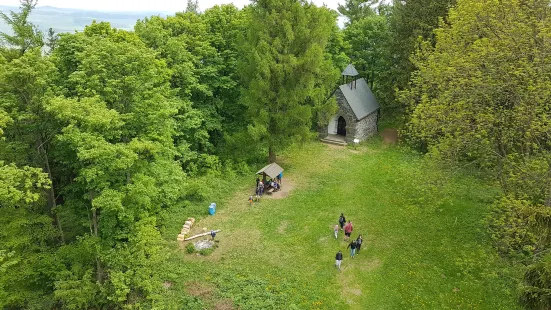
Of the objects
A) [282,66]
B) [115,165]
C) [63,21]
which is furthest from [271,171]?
[63,21]

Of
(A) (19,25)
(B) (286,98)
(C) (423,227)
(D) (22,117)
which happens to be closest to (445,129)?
(C) (423,227)

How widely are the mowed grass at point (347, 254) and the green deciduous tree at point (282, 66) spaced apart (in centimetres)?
393

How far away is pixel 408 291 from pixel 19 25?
75.3 ft

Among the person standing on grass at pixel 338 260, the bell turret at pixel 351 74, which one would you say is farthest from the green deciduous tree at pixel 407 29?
the person standing on grass at pixel 338 260

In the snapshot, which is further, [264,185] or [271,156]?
[271,156]

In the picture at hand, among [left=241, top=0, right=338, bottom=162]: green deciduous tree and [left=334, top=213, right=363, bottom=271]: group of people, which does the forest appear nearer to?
[left=241, top=0, right=338, bottom=162]: green deciduous tree

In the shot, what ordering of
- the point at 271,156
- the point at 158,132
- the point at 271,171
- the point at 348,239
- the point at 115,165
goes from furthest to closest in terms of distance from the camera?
the point at 271,156 < the point at 271,171 < the point at 158,132 < the point at 348,239 < the point at 115,165

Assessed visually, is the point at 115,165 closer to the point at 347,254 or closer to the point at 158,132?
the point at 158,132

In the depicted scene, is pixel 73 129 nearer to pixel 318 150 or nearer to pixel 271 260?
pixel 271 260

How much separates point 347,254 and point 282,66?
12908 mm

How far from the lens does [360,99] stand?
34469 mm

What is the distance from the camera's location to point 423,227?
2073 cm

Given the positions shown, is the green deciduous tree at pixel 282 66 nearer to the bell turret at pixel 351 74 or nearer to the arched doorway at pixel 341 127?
the bell turret at pixel 351 74

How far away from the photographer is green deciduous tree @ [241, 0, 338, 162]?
82.1 feet
